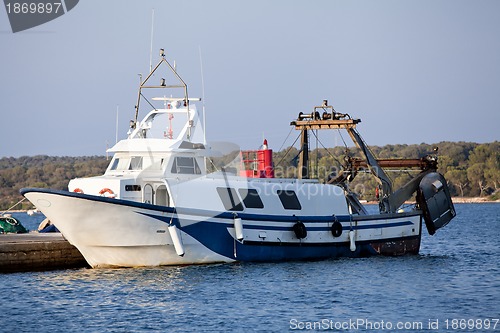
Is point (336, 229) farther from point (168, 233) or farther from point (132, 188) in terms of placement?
point (132, 188)

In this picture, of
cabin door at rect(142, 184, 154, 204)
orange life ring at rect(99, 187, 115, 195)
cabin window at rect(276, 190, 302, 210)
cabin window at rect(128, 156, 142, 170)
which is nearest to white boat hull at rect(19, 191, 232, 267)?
orange life ring at rect(99, 187, 115, 195)

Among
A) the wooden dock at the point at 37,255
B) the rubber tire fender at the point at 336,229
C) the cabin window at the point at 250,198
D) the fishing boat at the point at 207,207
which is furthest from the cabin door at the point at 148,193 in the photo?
the rubber tire fender at the point at 336,229

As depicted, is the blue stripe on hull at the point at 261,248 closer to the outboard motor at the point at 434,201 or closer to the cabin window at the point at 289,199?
the cabin window at the point at 289,199

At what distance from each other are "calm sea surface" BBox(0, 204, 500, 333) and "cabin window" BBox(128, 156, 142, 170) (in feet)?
12.8

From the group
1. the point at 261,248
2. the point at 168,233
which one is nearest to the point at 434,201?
the point at 261,248

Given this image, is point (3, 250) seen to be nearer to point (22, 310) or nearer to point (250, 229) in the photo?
point (22, 310)

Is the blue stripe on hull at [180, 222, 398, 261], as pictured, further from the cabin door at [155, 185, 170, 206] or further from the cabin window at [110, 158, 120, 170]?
the cabin window at [110, 158, 120, 170]

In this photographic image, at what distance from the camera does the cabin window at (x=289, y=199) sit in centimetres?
3325

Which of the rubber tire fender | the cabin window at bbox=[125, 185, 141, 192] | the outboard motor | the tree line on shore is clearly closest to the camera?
the cabin window at bbox=[125, 185, 141, 192]

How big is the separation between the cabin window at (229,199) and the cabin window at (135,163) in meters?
2.99

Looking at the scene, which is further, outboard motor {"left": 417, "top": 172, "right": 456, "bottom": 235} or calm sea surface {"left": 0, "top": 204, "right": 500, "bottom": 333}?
outboard motor {"left": 417, "top": 172, "right": 456, "bottom": 235}

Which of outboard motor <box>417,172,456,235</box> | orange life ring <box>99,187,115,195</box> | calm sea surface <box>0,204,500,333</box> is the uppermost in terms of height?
orange life ring <box>99,187,115,195</box>

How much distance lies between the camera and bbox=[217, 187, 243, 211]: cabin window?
31.3 metres

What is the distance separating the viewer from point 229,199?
31469 millimetres
